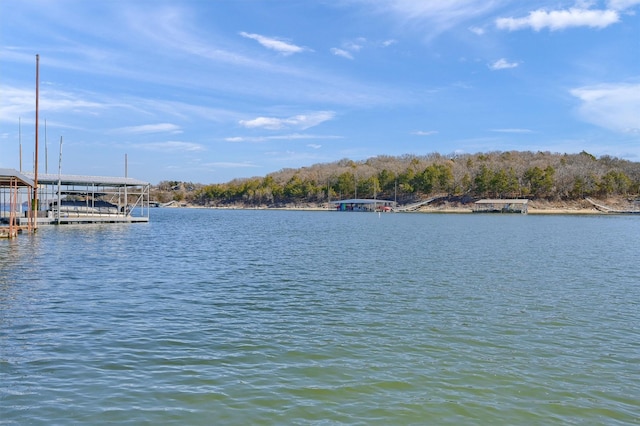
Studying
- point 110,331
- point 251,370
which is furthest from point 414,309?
point 110,331

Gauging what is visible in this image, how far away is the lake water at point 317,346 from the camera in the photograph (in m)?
8.09

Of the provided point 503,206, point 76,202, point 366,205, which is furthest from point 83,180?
point 366,205

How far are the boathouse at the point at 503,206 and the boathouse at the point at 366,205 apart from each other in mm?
26979

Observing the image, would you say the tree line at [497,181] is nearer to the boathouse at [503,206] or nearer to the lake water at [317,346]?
the boathouse at [503,206]

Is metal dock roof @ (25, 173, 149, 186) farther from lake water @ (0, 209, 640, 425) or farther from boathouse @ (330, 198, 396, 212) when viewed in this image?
boathouse @ (330, 198, 396, 212)

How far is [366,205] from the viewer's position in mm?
163875

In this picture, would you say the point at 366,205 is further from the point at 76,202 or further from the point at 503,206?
the point at 76,202

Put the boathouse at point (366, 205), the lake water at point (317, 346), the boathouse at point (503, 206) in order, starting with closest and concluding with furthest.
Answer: the lake water at point (317, 346), the boathouse at point (503, 206), the boathouse at point (366, 205)

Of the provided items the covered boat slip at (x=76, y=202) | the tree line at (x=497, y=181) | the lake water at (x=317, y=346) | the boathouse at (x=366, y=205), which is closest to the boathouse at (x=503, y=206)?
the tree line at (x=497, y=181)

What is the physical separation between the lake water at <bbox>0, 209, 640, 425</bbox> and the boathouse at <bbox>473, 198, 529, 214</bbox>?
377 feet

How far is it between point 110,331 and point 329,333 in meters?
5.32

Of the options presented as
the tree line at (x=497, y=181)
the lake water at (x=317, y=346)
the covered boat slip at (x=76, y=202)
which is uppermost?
the tree line at (x=497, y=181)

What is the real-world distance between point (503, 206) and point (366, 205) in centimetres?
A: 4508

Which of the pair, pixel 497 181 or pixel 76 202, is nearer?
pixel 76 202
